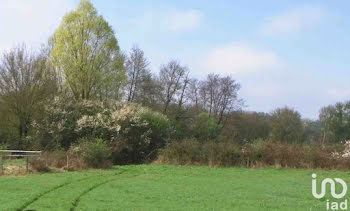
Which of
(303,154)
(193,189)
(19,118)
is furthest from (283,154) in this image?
(19,118)

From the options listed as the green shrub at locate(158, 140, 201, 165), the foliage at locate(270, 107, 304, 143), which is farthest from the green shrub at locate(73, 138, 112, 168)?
the foliage at locate(270, 107, 304, 143)

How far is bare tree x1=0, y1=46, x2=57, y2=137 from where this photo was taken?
126 feet

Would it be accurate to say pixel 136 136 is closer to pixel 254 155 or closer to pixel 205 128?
pixel 254 155

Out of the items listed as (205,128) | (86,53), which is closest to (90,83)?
(86,53)

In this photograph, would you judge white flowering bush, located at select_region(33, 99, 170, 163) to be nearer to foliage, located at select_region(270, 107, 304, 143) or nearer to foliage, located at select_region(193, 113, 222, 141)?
foliage, located at select_region(193, 113, 222, 141)

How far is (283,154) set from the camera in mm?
33375

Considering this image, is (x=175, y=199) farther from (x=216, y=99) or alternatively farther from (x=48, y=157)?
(x=216, y=99)

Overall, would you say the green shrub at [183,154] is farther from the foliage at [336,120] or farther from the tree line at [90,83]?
the foliage at [336,120]

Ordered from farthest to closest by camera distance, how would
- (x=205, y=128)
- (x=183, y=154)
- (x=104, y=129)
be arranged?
(x=205, y=128)
(x=104, y=129)
(x=183, y=154)

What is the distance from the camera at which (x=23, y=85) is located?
38.8m

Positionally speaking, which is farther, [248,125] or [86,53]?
[248,125]

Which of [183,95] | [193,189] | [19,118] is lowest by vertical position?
[193,189]

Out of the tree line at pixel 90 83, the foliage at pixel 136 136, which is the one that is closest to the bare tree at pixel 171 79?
the tree line at pixel 90 83

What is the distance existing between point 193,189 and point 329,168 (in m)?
16.4
